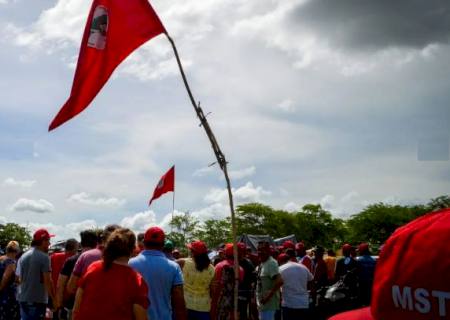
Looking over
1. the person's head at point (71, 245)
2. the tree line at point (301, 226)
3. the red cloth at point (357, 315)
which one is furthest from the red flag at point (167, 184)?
the tree line at point (301, 226)

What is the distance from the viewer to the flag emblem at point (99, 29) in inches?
221

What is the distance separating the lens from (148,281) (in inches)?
210

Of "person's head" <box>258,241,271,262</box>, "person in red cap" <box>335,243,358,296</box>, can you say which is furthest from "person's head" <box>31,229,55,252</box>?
"person in red cap" <box>335,243,358,296</box>

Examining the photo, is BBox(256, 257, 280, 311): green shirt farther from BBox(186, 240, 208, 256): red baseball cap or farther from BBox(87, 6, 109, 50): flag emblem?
BBox(87, 6, 109, 50): flag emblem

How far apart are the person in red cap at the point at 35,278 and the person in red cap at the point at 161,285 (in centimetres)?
271

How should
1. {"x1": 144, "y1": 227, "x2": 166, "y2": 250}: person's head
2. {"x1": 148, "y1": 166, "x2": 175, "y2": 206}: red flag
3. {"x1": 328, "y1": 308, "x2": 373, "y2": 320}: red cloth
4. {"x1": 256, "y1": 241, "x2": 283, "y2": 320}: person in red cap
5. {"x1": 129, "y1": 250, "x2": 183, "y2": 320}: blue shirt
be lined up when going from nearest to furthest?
{"x1": 328, "y1": 308, "x2": 373, "y2": 320}: red cloth < {"x1": 129, "y1": 250, "x2": 183, "y2": 320}: blue shirt < {"x1": 144, "y1": 227, "x2": 166, "y2": 250}: person's head < {"x1": 256, "y1": 241, "x2": 283, "y2": 320}: person in red cap < {"x1": 148, "y1": 166, "x2": 175, "y2": 206}: red flag

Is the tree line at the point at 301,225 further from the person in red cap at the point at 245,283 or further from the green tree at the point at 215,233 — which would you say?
the person in red cap at the point at 245,283

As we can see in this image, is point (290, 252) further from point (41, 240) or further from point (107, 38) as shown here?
point (107, 38)

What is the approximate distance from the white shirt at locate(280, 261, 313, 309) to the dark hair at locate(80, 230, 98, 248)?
3617 mm

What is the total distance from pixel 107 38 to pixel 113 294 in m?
2.65

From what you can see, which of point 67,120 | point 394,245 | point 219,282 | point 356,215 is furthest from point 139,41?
point 356,215

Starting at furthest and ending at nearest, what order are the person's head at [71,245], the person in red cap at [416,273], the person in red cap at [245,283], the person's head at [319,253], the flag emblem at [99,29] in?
the person's head at [319,253] → the person in red cap at [245,283] → the person's head at [71,245] → the flag emblem at [99,29] → the person in red cap at [416,273]

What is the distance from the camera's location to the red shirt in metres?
4.27

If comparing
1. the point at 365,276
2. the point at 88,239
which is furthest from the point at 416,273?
the point at 365,276
